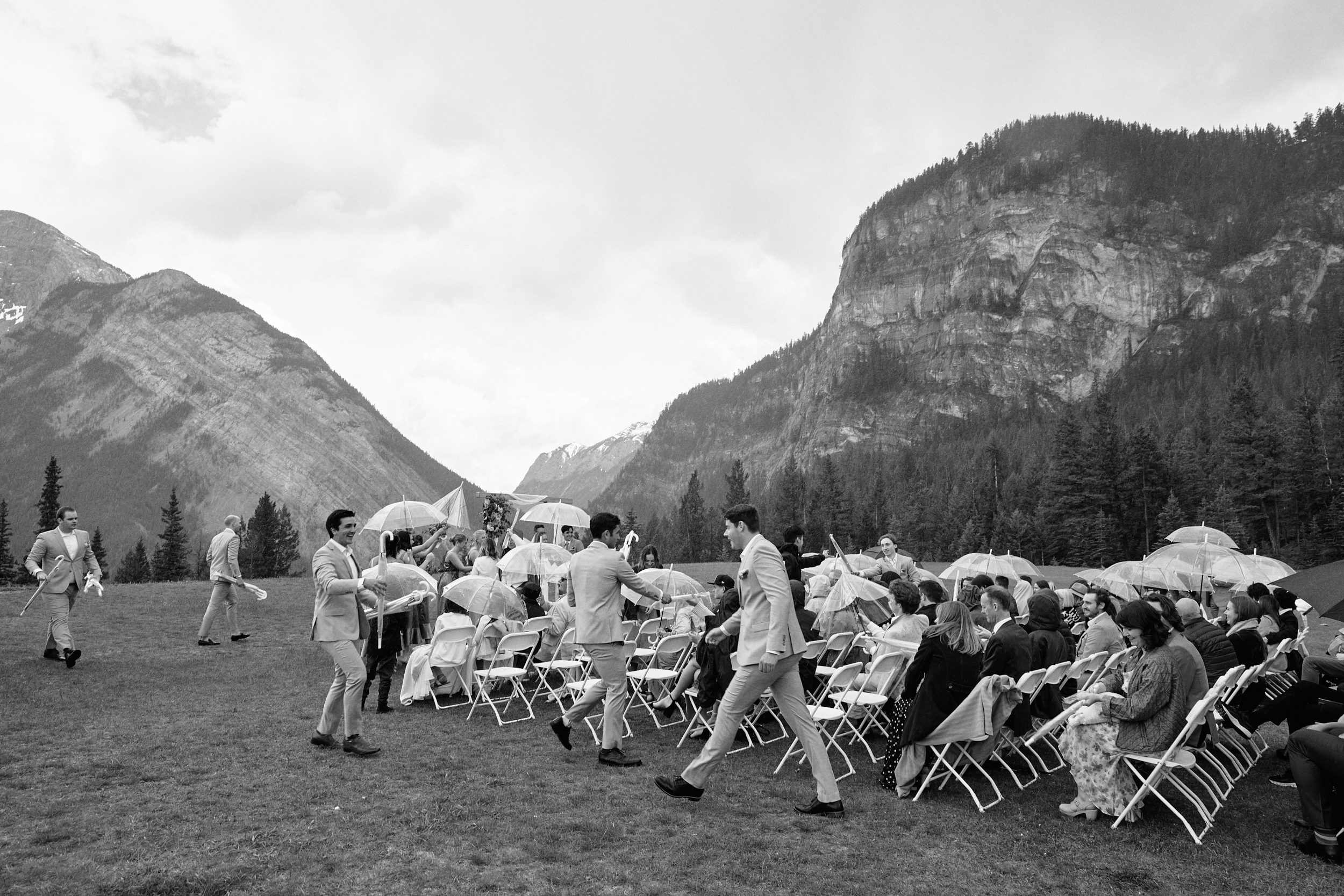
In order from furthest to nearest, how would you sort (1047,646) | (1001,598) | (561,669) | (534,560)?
1. (534,560)
2. (561,669)
3. (1001,598)
4. (1047,646)

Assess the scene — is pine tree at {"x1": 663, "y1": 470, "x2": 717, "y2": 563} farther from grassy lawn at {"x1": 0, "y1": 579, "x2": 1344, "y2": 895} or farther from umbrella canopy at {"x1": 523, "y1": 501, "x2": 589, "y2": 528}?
grassy lawn at {"x1": 0, "y1": 579, "x2": 1344, "y2": 895}

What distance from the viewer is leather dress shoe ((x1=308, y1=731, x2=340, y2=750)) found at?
756 cm

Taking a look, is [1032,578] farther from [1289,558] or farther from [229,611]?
[1289,558]

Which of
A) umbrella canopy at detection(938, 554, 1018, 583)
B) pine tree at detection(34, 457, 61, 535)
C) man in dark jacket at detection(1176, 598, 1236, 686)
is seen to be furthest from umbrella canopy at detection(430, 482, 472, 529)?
pine tree at detection(34, 457, 61, 535)

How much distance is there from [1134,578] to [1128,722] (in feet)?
32.4

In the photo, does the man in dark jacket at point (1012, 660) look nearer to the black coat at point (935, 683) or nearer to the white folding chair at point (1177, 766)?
the black coat at point (935, 683)

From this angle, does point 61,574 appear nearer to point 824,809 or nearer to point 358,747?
point 358,747

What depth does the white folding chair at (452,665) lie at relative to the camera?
32.5ft

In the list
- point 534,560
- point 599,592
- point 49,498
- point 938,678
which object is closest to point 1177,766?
point 938,678

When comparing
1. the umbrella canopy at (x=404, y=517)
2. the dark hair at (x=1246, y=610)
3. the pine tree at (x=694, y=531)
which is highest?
the pine tree at (x=694, y=531)

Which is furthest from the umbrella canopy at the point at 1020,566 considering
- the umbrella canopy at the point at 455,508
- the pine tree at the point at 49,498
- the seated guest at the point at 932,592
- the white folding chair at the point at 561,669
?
the pine tree at the point at 49,498

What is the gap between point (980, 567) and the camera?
50.9 ft

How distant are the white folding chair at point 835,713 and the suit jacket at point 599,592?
1.77 metres

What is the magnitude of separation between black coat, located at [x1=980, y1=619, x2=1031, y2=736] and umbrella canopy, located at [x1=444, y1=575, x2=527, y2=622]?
5677 millimetres
